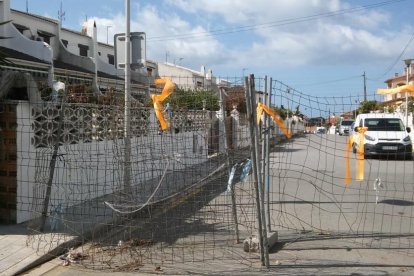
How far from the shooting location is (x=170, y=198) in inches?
326

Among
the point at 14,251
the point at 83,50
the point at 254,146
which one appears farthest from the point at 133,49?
the point at 83,50

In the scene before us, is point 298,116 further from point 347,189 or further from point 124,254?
point 347,189

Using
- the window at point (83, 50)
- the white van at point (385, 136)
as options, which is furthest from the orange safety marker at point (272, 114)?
the window at point (83, 50)

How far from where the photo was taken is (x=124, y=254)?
617 cm

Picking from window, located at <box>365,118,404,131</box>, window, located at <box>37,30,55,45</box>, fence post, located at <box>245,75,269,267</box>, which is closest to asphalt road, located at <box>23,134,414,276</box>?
fence post, located at <box>245,75,269,267</box>

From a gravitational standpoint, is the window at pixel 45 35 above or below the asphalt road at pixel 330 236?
above

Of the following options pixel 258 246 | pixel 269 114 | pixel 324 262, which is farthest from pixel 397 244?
pixel 269 114

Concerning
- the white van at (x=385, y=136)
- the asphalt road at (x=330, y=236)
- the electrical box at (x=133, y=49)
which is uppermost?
the electrical box at (x=133, y=49)

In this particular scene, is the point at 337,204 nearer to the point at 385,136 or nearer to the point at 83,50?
the point at 385,136

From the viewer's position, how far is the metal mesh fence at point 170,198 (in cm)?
605

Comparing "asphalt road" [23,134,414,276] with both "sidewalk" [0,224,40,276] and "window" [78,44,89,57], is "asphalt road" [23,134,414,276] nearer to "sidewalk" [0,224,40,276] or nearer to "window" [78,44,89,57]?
"sidewalk" [0,224,40,276]

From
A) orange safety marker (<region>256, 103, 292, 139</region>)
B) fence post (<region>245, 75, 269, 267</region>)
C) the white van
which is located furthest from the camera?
the white van

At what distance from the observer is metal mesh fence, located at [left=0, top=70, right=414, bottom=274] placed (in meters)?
6.05

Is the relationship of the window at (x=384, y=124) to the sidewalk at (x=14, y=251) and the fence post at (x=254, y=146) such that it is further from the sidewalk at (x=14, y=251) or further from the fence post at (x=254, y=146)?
the sidewalk at (x=14, y=251)
